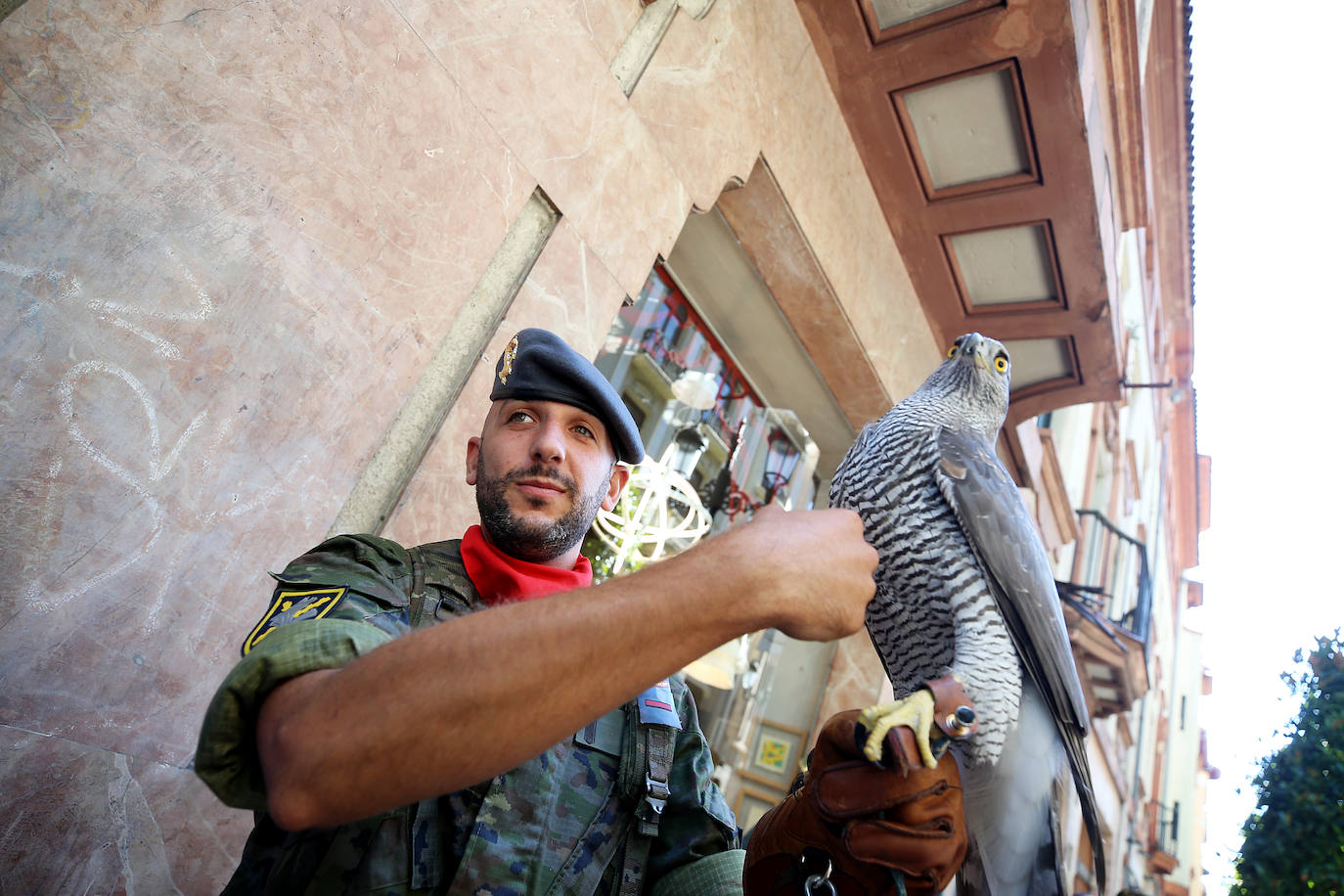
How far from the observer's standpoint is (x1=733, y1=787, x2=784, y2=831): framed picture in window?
5.90m

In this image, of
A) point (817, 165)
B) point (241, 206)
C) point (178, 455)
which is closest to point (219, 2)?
point (241, 206)

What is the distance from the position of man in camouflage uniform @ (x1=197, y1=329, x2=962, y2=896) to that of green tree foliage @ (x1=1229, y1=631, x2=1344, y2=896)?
8.16 metres

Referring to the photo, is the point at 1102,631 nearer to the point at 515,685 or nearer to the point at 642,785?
the point at 642,785

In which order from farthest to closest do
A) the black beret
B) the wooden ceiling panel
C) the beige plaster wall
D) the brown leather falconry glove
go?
the wooden ceiling panel < the black beret < the beige plaster wall < the brown leather falconry glove

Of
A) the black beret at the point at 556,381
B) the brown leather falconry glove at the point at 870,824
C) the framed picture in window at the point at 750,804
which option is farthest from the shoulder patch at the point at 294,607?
the framed picture in window at the point at 750,804

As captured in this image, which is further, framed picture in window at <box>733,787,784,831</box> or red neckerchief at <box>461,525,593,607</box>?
framed picture in window at <box>733,787,784,831</box>

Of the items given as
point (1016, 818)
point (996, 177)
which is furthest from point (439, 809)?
point (996, 177)

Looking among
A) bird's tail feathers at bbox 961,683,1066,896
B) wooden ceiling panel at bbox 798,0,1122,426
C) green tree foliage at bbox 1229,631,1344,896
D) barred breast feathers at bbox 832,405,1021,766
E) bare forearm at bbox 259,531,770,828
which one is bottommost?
bare forearm at bbox 259,531,770,828

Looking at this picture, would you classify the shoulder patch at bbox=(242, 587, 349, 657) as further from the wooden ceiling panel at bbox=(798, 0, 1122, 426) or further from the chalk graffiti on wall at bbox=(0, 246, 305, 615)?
the wooden ceiling panel at bbox=(798, 0, 1122, 426)

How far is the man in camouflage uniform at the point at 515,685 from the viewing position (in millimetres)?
800

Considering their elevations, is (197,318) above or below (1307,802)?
below

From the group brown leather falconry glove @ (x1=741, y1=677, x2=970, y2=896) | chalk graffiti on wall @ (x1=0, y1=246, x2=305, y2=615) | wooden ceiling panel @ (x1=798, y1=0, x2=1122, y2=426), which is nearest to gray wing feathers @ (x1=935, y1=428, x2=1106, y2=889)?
brown leather falconry glove @ (x1=741, y1=677, x2=970, y2=896)

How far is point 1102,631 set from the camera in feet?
27.2

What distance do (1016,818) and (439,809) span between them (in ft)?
3.64
